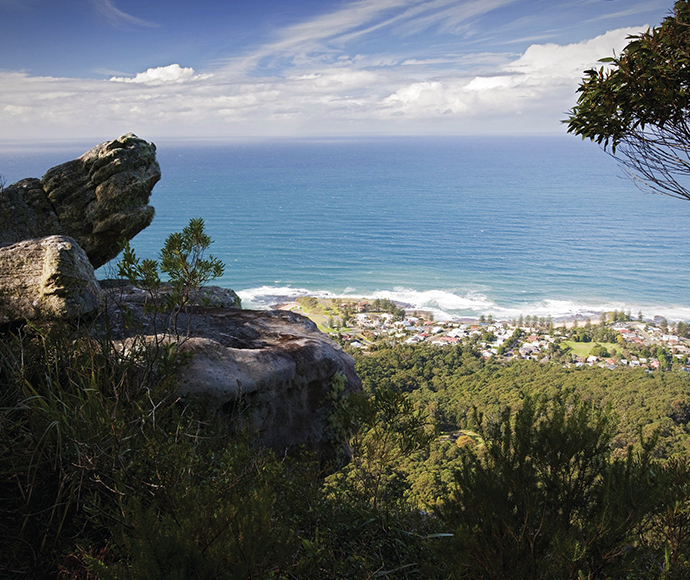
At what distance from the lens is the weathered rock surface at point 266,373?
439 cm

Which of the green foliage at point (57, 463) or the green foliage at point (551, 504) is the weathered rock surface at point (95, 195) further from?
the green foliage at point (551, 504)

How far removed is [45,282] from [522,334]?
32.3m

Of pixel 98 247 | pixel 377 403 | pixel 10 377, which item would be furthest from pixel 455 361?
pixel 10 377

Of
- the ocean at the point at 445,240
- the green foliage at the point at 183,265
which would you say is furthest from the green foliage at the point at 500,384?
the ocean at the point at 445,240

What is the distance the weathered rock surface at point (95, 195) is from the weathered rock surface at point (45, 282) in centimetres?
392

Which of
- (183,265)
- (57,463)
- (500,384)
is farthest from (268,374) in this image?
(500,384)

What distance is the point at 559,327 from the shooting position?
118 ft

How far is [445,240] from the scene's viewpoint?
220 ft

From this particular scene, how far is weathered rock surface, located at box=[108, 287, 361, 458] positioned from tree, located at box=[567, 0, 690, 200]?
357 centimetres

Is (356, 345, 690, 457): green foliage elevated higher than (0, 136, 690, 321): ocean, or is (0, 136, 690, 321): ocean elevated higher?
(0, 136, 690, 321): ocean

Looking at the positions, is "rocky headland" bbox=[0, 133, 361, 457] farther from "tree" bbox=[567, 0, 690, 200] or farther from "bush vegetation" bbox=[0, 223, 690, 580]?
"tree" bbox=[567, 0, 690, 200]

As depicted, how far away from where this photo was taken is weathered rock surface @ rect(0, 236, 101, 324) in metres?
4.16

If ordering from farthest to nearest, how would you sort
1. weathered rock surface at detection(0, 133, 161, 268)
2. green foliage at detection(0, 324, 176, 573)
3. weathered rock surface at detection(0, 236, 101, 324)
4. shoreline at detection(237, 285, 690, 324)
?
shoreline at detection(237, 285, 690, 324), weathered rock surface at detection(0, 133, 161, 268), weathered rock surface at detection(0, 236, 101, 324), green foliage at detection(0, 324, 176, 573)

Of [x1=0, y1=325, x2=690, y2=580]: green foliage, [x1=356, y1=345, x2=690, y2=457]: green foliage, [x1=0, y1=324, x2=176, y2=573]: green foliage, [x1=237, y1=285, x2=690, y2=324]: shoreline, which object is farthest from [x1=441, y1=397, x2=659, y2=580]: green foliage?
[x1=237, y1=285, x2=690, y2=324]: shoreline
